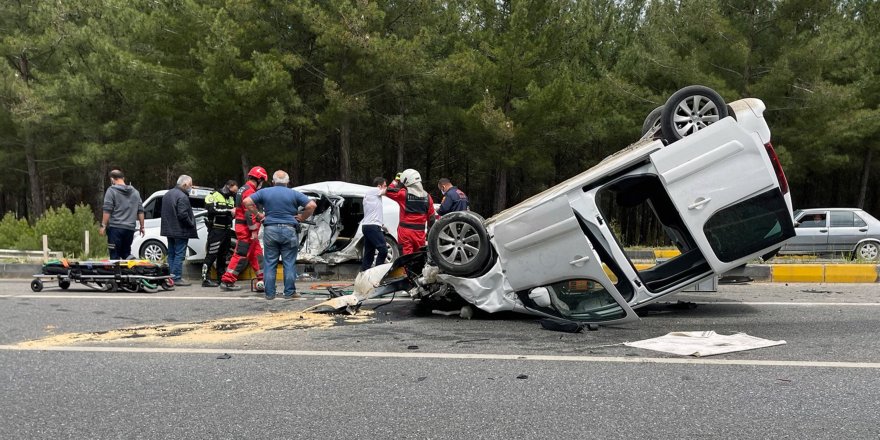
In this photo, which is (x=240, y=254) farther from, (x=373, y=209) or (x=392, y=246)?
(x=392, y=246)

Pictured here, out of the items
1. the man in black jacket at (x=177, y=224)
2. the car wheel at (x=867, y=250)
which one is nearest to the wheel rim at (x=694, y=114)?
the man in black jacket at (x=177, y=224)

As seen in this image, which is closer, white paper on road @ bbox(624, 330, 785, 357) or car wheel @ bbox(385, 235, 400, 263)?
white paper on road @ bbox(624, 330, 785, 357)

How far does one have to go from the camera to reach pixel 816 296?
7.96m

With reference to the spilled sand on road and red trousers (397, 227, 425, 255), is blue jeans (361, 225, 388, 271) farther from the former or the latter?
the spilled sand on road

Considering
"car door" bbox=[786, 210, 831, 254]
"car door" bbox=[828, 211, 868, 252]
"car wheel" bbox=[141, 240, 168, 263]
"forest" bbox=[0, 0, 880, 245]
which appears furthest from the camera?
"forest" bbox=[0, 0, 880, 245]

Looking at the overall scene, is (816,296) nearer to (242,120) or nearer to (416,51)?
(416,51)

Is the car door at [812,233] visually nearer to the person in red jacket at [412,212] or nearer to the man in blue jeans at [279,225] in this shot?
the person in red jacket at [412,212]

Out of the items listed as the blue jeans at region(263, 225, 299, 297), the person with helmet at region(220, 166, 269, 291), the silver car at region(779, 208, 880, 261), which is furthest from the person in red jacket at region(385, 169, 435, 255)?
the silver car at region(779, 208, 880, 261)

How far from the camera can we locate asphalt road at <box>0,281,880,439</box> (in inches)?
139

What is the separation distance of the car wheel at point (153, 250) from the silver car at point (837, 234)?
1314 centimetres

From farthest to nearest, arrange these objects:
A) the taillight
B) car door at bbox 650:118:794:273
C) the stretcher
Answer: the stretcher
the taillight
car door at bbox 650:118:794:273

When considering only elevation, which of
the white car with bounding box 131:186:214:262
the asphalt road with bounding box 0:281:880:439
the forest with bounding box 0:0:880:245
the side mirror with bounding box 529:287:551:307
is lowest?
the asphalt road with bounding box 0:281:880:439

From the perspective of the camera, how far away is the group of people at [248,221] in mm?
8242

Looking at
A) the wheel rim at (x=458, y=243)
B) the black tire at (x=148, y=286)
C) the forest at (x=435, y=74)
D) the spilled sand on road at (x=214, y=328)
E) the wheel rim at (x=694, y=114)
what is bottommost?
the spilled sand on road at (x=214, y=328)
